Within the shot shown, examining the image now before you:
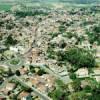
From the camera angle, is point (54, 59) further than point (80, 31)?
No

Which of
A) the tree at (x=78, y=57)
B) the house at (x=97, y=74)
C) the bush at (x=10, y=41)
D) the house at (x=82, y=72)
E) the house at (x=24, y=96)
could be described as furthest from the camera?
the bush at (x=10, y=41)

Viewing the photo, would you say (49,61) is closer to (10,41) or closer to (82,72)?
(82,72)

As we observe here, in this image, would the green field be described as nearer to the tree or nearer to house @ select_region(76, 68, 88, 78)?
the tree

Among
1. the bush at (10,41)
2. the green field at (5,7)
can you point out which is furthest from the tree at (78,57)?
the green field at (5,7)

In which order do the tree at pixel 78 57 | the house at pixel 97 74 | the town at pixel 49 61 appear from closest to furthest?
the town at pixel 49 61, the house at pixel 97 74, the tree at pixel 78 57

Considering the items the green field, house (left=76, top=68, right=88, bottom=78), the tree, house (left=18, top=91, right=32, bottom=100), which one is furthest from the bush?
the green field

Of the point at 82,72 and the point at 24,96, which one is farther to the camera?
the point at 82,72

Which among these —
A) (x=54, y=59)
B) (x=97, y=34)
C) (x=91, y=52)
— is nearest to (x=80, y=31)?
(x=97, y=34)

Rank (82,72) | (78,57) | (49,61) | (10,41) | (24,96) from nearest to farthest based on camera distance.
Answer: (24,96)
(82,72)
(78,57)
(49,61)
(10,41)

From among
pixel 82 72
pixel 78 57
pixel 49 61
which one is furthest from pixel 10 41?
pixel 82 72

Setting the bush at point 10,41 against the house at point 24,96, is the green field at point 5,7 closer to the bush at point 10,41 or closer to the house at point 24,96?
the bush at point 10,41

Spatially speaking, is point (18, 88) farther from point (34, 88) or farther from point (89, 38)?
point (89, 38)
